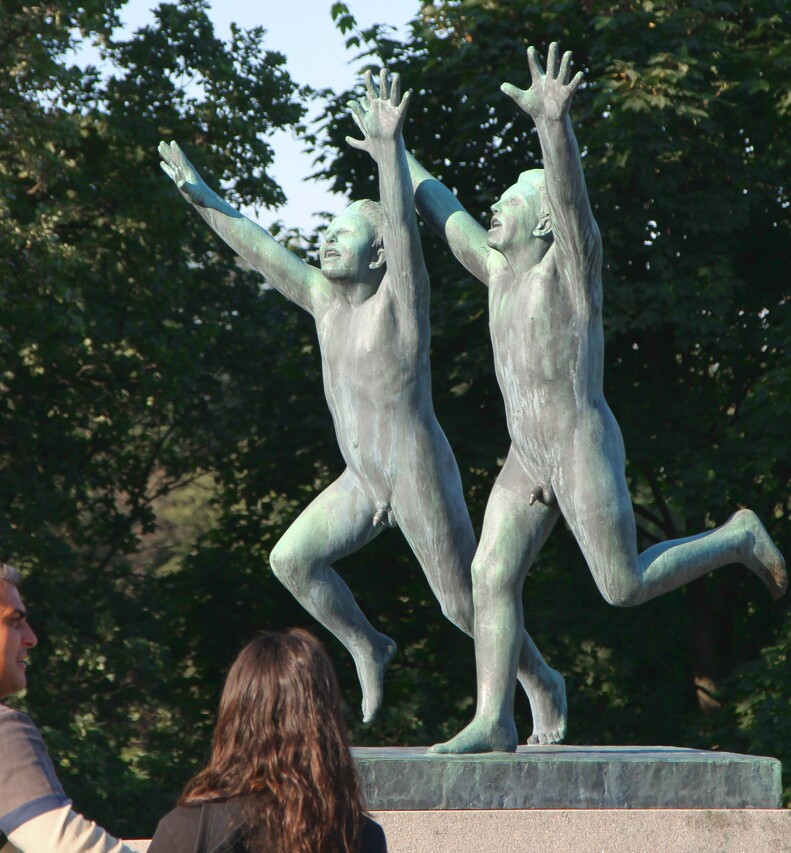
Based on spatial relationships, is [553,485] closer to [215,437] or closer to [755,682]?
[755,682]

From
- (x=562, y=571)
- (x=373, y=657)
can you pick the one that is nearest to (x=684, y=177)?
(x=562, y=571)

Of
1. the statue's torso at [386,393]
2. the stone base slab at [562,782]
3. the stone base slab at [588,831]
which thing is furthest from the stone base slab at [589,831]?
the statue's torso at [386,393]

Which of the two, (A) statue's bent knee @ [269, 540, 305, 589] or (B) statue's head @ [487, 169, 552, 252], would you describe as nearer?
(B) statue's head @ [487, 169, 552, 252]

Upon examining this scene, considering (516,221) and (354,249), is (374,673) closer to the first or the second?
(354,249)

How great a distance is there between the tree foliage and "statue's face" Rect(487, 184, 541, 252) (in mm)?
6950

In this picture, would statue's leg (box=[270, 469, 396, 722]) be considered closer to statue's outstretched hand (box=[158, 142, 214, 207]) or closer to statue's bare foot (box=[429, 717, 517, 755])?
statue's bare foot (box=[429, 717, 517, 755])

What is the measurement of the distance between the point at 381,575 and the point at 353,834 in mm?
11851

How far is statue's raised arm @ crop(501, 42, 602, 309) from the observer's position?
16.6 ft

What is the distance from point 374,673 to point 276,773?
3573mm

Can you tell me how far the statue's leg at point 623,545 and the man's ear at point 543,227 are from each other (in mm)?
772

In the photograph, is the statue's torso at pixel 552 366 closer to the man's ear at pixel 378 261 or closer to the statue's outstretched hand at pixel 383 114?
the man's ear at pixel 378 261

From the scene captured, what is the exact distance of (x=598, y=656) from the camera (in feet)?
44.2

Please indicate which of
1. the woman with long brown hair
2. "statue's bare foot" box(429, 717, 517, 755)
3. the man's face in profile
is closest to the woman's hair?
the woman with long brown hair

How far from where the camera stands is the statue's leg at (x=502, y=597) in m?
5.36
